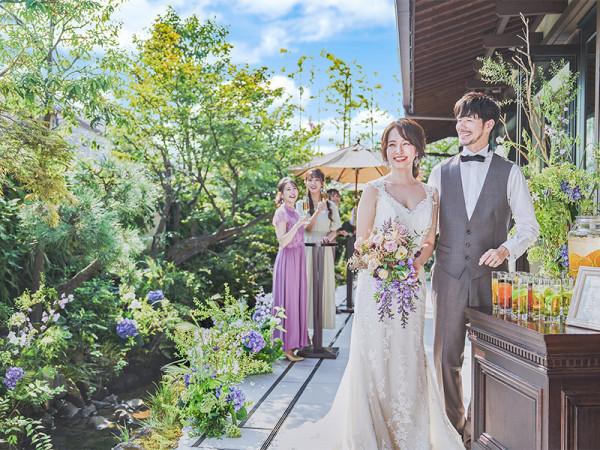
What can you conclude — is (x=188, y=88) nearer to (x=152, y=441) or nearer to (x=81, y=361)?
(x=81, y=361)

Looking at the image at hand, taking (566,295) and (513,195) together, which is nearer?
(566,295)

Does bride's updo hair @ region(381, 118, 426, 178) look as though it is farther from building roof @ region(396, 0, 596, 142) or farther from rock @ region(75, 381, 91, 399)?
rock @ region(75, 381, 91, 399)

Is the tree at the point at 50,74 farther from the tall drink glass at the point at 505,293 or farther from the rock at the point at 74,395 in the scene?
the tall drink glass at the point at 505,293

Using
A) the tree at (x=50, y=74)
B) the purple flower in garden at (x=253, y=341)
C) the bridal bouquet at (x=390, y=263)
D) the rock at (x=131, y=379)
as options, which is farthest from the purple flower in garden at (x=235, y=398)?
the rock at (x=131, y=379)

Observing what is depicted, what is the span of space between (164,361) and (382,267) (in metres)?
4.93

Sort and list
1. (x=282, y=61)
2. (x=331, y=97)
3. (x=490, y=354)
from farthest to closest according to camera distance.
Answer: (x=331, y=97)
(x=282, y=61)
(x=490, y=354)

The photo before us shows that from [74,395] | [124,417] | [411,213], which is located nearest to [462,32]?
[411,213]

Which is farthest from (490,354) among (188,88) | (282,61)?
(282,61)

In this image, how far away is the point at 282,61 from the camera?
37.2 ft

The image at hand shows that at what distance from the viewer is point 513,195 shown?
2.98 meters

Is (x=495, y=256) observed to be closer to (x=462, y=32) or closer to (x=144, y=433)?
(x=144, y=433)

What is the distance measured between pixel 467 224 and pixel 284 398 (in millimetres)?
2225

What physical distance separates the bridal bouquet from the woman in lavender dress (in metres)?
2.60

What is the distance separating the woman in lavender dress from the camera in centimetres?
551
